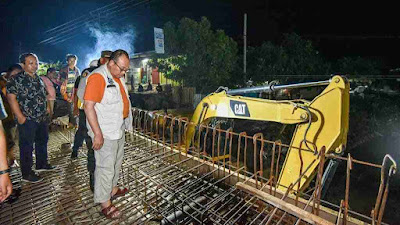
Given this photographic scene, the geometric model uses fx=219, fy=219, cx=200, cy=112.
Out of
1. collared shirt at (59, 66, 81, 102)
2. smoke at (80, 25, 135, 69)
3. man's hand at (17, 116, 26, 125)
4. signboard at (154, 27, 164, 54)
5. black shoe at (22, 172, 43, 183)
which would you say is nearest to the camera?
man's hand at (17, 116, 26, 125)

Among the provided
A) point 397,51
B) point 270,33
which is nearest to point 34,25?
point 270,33

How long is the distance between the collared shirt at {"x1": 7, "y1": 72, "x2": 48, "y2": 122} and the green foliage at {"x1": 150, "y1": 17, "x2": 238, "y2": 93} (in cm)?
1334

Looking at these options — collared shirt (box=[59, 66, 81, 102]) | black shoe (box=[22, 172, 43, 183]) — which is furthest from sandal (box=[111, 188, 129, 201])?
collared shirt (box=[59, 66, 81, 102])

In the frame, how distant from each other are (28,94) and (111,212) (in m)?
2.47

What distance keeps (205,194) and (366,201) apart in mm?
6027

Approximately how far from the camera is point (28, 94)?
3.61m

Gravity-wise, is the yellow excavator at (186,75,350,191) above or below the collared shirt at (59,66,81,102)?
below

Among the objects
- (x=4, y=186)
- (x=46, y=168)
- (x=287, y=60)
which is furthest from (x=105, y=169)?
(x=287, y=60)

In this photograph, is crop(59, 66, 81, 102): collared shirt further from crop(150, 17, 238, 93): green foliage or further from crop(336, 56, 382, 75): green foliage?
crop(336, 56, 382, 75): green foliage

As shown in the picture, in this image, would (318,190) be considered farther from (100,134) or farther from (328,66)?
(328,66)

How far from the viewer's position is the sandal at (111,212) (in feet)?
8.95

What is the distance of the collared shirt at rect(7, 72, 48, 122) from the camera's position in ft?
11.5

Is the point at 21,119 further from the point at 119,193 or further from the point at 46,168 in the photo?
the point at 119,193

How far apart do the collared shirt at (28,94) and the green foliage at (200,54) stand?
1334 cm
